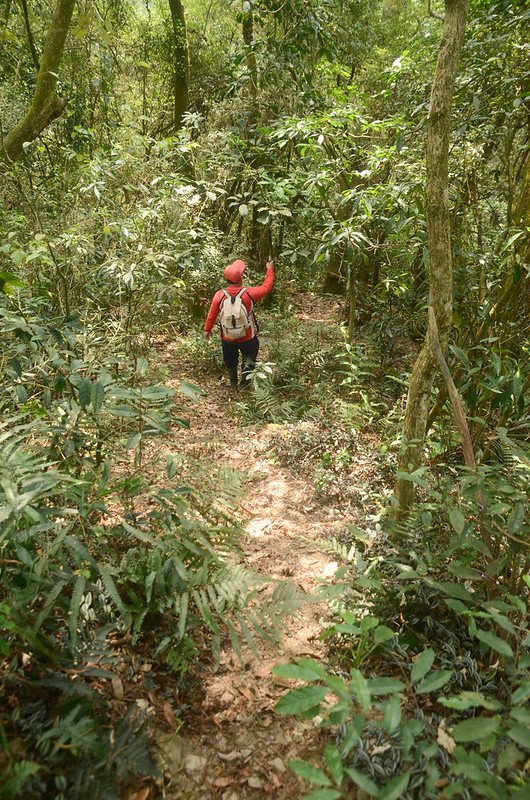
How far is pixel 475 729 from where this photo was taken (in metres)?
1.57

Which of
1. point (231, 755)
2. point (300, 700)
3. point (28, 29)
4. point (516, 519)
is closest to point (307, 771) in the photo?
point (300, 700)

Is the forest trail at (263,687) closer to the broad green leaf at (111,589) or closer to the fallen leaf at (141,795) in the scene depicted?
the fallen leaf at (141,795)

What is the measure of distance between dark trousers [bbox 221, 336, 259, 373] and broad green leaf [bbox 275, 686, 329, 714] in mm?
5519

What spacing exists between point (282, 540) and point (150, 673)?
71.1 inches

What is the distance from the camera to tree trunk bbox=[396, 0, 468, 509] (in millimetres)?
2795

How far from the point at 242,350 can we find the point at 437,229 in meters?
4.18

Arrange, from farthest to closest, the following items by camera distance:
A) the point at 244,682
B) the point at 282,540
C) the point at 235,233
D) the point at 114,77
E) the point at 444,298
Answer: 1. the point at 235,233
2. the point at 114,77
3. the point at 282,540
4. the point at 444,298
5. the point at 244,682

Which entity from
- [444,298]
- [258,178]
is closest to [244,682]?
[444,298]

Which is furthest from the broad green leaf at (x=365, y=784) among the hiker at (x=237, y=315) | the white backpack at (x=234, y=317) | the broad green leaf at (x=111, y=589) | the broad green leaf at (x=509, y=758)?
the white backpack at (x=234, y=317)

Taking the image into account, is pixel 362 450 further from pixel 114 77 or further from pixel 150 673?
pixel 114 77

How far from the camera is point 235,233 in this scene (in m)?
11.0

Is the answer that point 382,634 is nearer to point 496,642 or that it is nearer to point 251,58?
point 496,642

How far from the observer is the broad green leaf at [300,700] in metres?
1.61

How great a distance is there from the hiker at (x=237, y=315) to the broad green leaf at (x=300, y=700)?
16.0ft
